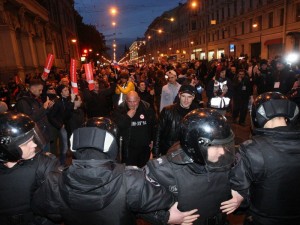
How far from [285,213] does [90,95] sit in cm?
580

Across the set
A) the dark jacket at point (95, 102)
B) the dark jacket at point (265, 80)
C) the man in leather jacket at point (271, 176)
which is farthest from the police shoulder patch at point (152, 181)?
the dark jacket at point (265, 80)

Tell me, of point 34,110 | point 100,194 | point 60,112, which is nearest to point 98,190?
point 100,194

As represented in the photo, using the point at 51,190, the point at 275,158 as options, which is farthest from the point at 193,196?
the point at 51,190

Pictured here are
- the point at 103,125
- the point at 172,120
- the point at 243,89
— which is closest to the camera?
the point at 103,125

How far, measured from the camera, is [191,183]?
1870mm

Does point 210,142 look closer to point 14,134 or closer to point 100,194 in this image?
point 100,194

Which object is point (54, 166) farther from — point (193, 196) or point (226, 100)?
point (226, 100)

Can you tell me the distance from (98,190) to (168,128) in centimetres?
260

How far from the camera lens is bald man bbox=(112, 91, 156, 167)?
175 inches

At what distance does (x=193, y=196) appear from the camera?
188cm

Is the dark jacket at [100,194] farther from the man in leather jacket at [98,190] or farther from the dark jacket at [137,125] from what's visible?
the dark jacket at [137,125]

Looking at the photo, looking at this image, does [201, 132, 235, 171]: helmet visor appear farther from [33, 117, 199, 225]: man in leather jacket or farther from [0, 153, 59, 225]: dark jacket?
[0, 153, 59, 225]: dark jacket

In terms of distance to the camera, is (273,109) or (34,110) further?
(34,110)

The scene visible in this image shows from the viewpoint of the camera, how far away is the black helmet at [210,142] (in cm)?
187
